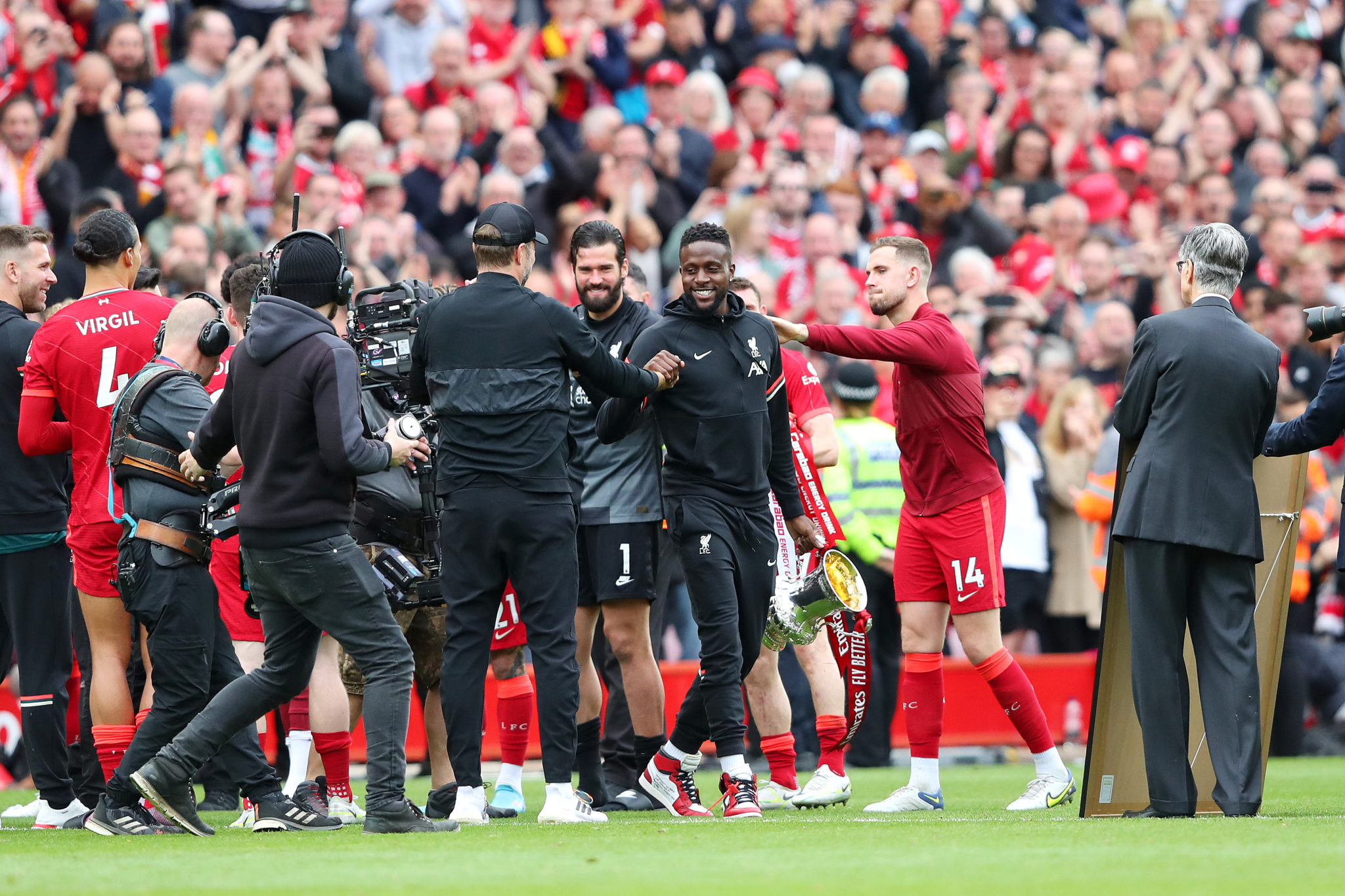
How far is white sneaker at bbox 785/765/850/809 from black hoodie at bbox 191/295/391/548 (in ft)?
9.76

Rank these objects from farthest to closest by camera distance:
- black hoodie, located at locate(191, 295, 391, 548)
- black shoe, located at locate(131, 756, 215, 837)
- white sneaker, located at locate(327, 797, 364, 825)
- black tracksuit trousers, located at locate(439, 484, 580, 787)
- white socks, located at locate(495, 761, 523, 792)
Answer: white socks, located at locate(495, 761, 523, 792)
white sneaker, located at locate(327, 797, 364, 825)
black tracksuit trousers, located at locate(439, 484, 580, 787)
black shoe, located at locate(131, 756, 215, 837)
black hoodie, located at locate(191, 295, 391, 548)

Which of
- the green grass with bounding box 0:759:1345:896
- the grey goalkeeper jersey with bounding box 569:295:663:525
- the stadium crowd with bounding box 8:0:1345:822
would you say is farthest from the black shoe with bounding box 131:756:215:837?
the stadium crowd with bounding box 8:0:1345:822

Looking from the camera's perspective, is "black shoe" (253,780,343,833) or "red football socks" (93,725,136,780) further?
"red football socks" (93,725,136,780)

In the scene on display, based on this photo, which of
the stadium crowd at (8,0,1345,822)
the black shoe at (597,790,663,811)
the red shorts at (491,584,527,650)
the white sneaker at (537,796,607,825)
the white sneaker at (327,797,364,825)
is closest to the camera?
the white sneaker at (537,796,607,825)

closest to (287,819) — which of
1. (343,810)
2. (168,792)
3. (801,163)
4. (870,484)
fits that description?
(168,792)

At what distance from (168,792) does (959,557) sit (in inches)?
152

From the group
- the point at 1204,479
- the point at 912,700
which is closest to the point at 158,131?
the point at 912,700

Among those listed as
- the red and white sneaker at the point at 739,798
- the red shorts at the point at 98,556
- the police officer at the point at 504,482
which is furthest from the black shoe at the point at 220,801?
the red and white sneaker at the point at 739,798

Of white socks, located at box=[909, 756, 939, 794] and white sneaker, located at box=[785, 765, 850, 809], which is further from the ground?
white socks, located at box=[909, 756, 939, 794]

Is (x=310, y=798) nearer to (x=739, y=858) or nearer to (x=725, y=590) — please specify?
(x=725, y=590)

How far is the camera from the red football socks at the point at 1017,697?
8.98 metres

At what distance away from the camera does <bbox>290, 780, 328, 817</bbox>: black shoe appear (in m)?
8.34

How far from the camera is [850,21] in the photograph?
1909cm

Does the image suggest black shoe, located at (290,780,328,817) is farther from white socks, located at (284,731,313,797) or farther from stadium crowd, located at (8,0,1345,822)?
stadium crowd, located at (8,0,1345,822)
